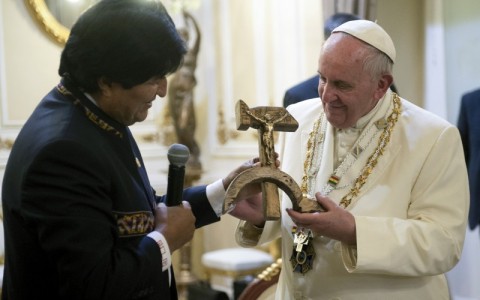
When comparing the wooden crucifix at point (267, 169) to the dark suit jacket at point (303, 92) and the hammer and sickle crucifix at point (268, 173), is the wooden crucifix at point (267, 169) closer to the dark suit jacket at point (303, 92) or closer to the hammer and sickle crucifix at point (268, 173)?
the hammer and sickle crucifix at point (268, 173)

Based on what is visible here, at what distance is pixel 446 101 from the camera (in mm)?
5578

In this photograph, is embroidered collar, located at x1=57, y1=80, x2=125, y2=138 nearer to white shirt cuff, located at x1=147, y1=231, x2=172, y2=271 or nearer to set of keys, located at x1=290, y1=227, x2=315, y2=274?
white shirt cuff, located at x1=147, y1=231, x2=172, y2=271

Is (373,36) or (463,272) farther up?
(373,36)

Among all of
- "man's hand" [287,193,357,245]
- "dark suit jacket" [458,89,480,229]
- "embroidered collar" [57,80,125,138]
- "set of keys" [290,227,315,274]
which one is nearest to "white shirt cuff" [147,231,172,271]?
"embroidered collar" [57,80,125,138]

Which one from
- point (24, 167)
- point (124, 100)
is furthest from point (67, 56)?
point (24, 167)

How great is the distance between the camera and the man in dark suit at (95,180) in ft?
5.60

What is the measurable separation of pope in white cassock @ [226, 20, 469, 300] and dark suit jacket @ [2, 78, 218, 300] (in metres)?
0.59

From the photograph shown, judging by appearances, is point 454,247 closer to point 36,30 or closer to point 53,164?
point 53,164

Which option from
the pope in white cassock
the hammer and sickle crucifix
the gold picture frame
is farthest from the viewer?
the gold picture frame

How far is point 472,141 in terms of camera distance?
493cm

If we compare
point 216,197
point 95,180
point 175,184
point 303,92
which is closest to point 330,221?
point 216,197

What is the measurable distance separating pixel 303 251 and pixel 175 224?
0.64 meters

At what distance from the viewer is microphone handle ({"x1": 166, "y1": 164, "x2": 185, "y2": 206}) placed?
1.95m

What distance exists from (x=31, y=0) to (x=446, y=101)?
342 cm
